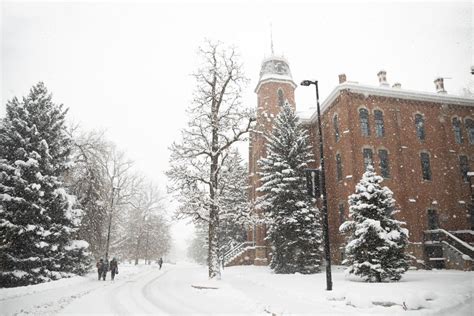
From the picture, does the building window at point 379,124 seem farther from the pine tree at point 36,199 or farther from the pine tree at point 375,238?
the pine tree at point 36,199

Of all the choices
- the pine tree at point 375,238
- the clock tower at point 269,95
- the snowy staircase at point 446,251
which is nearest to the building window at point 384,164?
the snowy staircase at point 446,251

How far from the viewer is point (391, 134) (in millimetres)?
27328

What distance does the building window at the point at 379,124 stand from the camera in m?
27.3

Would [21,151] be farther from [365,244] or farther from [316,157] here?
[316,157]

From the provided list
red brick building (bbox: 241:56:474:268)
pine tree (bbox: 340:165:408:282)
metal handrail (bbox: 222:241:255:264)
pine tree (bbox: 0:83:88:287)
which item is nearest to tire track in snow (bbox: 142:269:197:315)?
pine tree (bbox: 0:83:88:287)

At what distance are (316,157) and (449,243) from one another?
13019 millimetres

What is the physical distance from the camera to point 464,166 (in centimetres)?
2816

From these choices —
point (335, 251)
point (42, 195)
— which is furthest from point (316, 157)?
point (42, 195)

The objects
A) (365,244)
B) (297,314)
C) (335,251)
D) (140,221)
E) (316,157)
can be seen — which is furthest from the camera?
(140,221)

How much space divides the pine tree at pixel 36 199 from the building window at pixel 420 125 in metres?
27.6

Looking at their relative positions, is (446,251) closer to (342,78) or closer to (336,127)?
(336,127)

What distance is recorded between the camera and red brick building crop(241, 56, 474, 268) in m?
25.6

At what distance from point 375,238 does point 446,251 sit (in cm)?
1125

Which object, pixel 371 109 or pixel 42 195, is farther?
pixel 371 109
